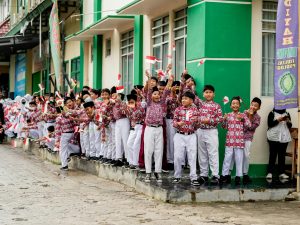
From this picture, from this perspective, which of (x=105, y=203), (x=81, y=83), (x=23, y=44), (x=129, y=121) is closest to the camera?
(x=105, y=203)

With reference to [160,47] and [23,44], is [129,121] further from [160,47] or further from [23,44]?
[23,44]

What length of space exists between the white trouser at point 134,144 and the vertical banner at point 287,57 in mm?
2859

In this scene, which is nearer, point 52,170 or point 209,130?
point 209,130

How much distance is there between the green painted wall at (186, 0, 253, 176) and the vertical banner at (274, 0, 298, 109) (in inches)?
56.4

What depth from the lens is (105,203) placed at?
10.1 metres

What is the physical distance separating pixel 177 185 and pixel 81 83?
1296 centimetres

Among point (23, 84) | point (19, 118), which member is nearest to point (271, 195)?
point (19, 118)

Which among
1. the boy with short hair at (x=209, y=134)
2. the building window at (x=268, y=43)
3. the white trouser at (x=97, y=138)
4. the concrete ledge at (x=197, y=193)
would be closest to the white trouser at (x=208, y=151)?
the boy with short hair at (x=209, y=134)

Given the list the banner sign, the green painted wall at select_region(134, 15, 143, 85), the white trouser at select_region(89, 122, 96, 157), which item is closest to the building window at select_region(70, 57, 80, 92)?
the green painted wall at select_region(134, 15, 143, 85)


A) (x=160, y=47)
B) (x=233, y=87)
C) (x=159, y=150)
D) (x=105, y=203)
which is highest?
(x=160, y=47)

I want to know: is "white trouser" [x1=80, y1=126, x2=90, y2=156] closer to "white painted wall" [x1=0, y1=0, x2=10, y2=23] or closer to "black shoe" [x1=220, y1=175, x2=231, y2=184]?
"black shoe" [x1=220, y1=175, x2=231, y2=184]

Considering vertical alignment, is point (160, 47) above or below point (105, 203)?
above

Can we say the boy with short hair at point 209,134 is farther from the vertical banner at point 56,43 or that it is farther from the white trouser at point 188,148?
the vertical banner at point 56,43

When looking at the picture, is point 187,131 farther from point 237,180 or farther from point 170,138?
point 170,138
